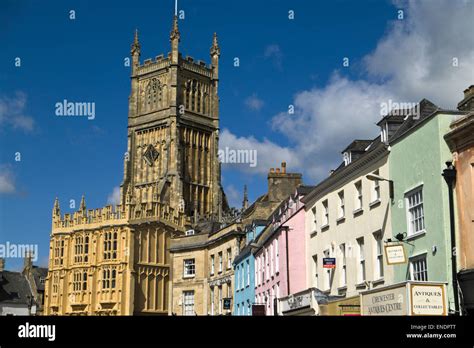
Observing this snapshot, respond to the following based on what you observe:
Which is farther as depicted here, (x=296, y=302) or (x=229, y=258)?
(x=229, y=258)

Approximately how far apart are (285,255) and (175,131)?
68585mm

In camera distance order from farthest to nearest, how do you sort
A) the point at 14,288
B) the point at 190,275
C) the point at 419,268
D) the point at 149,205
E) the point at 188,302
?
the point at 14,288
the point at 149,205
the point at 188,302
the point at 190,275
the point at 419,268

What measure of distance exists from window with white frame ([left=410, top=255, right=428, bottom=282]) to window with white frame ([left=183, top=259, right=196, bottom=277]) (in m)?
33.8

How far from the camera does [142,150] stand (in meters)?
104

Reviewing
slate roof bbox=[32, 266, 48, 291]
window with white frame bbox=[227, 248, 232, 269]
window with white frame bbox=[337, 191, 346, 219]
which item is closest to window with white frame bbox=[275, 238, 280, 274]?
window with white frame bbox=[337, 191, 346, 219]

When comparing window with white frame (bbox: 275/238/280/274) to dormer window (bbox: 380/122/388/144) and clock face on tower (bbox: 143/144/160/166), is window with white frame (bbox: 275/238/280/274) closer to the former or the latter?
dormer window (bbox: 380/122/388/144)

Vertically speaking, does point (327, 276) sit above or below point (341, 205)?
below

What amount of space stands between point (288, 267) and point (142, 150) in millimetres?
72996

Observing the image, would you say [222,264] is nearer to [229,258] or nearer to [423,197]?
[229,258]

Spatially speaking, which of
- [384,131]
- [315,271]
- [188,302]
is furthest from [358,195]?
[188,302]

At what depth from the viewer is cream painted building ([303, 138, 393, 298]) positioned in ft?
84.0

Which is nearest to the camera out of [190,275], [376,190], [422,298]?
[422,298]

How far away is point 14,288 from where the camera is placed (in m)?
93.7
